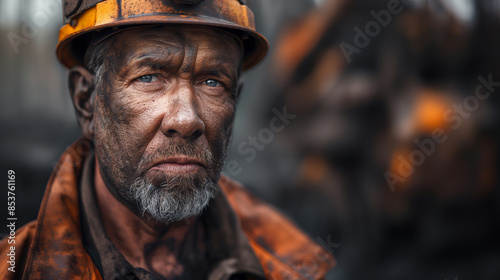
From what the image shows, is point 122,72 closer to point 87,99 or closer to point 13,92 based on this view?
point 87,99

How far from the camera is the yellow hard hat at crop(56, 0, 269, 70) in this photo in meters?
1.60

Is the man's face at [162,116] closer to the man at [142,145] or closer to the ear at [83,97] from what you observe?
the man at [142,145]

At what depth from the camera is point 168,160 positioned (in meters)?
1.66

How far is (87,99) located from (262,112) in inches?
66.2

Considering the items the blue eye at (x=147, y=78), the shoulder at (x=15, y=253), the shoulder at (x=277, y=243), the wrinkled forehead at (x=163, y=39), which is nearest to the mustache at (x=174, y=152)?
the blue eye at (x=147, y=78)

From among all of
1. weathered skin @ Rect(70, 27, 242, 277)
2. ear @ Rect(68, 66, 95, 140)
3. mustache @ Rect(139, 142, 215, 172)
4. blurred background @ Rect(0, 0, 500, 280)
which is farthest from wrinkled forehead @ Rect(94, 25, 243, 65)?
blurred background @ Rect(0, 0, 500, 280)

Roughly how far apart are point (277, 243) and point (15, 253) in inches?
49.8

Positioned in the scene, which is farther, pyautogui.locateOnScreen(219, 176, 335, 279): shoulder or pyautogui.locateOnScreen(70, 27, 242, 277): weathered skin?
pyautogui.locateOnScreen(219, 176, 335, 279): shoulder

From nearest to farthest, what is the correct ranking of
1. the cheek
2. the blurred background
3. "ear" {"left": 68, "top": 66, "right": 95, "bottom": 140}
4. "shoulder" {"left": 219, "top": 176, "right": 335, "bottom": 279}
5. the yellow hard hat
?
1. the yellow hard hat
2. the cheek
3. "ear" {"left": 68, "top": 66, "right": 95, "bottom": 140}
4. "shoulder" {"left": 219, "top": 176, "right": 335, "bottom": 279}
5. the blurred background

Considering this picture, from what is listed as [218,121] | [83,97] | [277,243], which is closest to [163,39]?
[218,121]

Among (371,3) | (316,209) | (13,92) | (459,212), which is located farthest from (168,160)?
(459,212)

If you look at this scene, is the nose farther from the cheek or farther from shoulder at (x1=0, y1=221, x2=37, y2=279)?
shoulder at (x1=0, y1=221, x2=37, y2=279)

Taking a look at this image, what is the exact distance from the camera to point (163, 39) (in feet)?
5.40

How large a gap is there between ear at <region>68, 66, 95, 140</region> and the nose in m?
0.44
